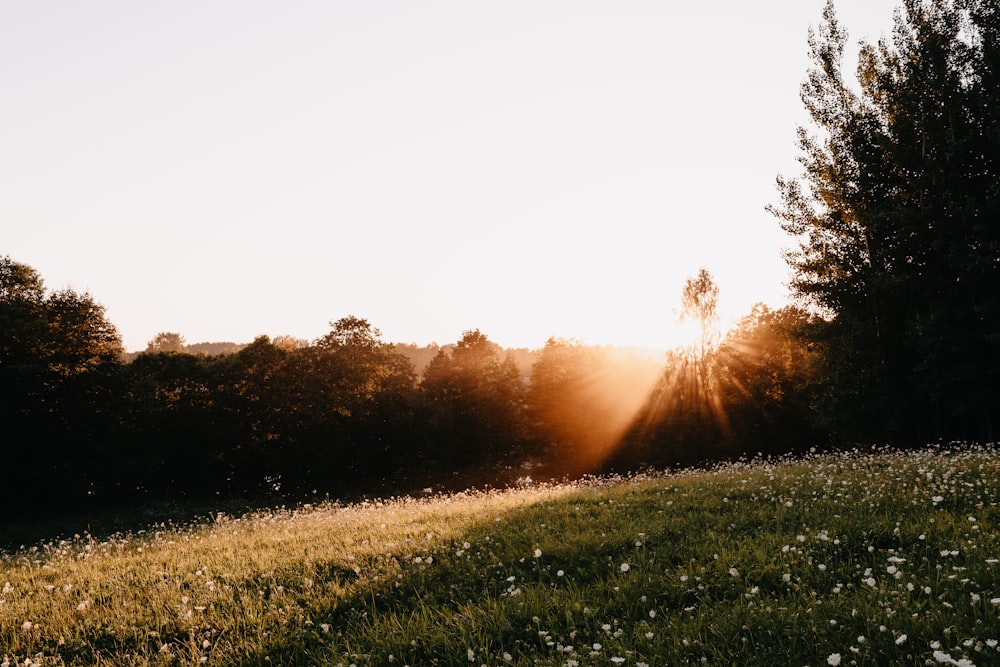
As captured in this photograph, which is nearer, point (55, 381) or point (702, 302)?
point (55, 381)

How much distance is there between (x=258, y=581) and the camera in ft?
24.7

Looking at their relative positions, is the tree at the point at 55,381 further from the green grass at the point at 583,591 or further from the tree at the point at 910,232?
the tree at the point at 910,232

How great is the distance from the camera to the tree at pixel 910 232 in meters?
22.7

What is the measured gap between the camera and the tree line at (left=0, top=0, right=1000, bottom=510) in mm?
23344

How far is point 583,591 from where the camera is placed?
614 cm

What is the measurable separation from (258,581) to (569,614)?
4.35 meters

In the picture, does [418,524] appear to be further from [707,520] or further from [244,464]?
[244,464]

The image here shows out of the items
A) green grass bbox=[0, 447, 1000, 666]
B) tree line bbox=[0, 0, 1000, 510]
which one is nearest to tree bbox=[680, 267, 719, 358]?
tree line bbox=[0, 0, 1000, 510]

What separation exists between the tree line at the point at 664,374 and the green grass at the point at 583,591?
59.5ft

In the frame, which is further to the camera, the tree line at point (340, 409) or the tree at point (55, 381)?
the tree line at point (340, 409)

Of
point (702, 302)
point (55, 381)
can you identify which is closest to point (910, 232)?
point (702, 302)

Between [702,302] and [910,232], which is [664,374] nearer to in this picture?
[702,302]

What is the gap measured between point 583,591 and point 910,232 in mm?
25339

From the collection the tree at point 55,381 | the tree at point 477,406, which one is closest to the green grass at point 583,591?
the tree at point 55,381
